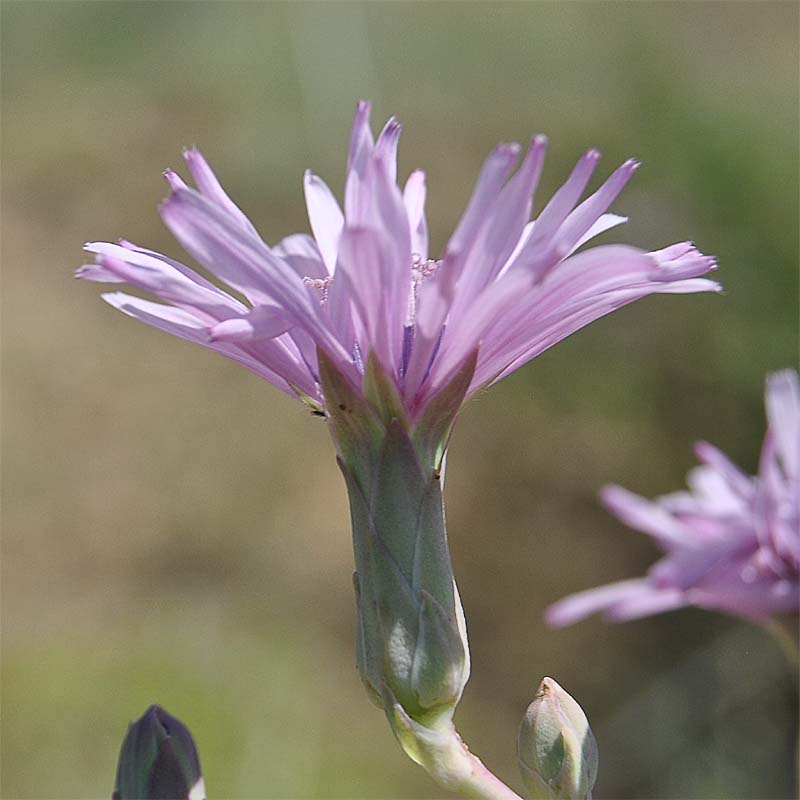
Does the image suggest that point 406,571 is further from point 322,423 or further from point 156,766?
point 322,423

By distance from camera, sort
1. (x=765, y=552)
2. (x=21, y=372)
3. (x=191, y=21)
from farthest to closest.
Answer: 1. (x=191, y=21)
2. (x=21, y=372)
3. (x=765, y=552)

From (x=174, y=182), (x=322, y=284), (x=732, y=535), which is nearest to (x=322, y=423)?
(x=732, y=535)

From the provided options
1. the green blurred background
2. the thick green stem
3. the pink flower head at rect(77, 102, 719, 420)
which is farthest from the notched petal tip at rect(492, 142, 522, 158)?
the green blurred background

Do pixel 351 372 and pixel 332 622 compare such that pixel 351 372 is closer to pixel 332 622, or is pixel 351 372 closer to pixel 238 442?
pixel 332 622

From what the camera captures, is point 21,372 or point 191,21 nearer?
point 21,372

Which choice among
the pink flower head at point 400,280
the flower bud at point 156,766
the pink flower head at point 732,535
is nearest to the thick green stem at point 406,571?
the pink flower head at point 400,280

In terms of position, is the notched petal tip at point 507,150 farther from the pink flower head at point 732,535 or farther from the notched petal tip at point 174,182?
the pink flower head at point 732,535

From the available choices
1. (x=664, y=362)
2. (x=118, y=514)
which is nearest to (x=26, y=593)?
(x=118, y=514)
